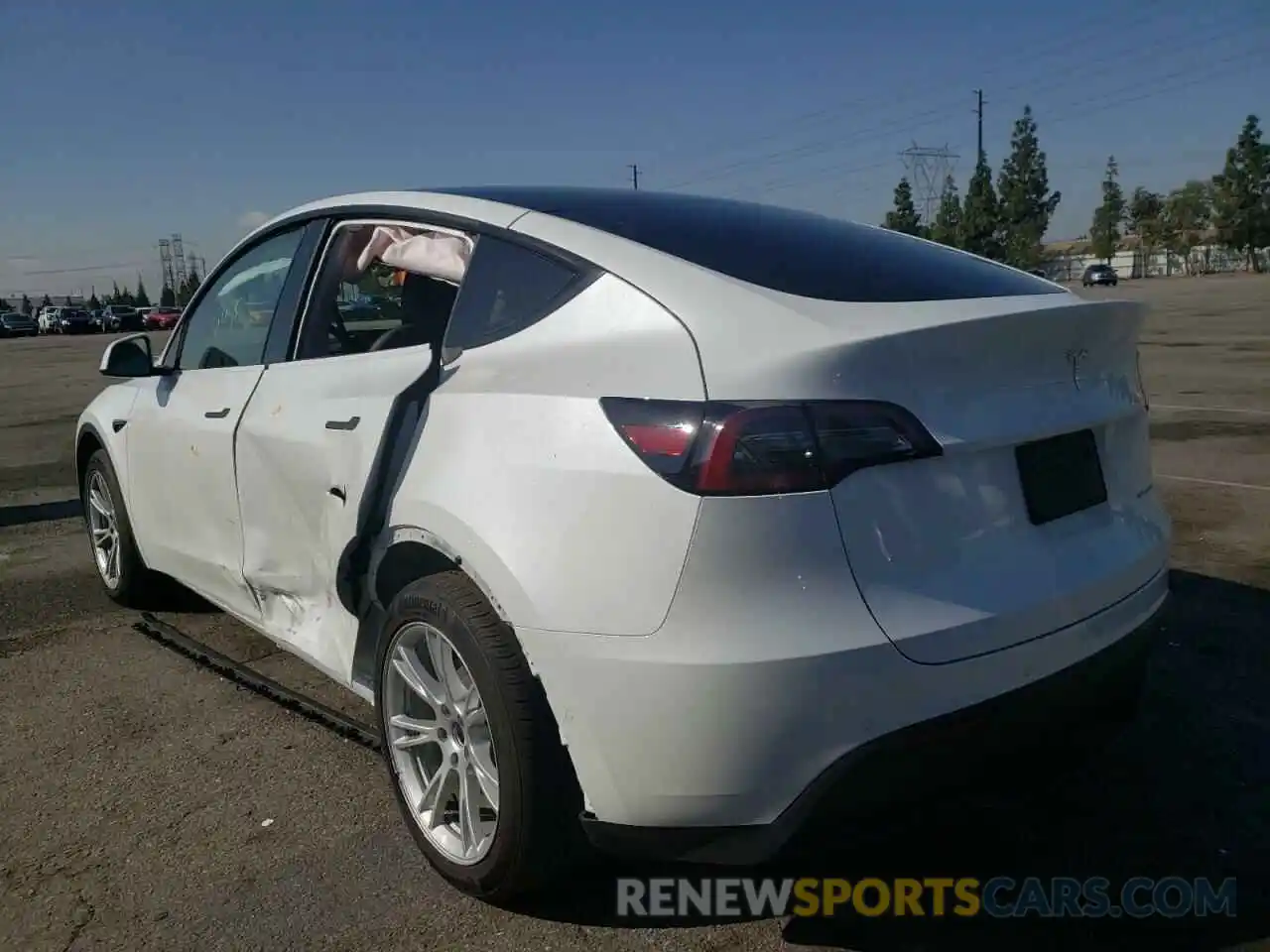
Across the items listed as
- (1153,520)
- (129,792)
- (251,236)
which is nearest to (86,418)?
(251,236)

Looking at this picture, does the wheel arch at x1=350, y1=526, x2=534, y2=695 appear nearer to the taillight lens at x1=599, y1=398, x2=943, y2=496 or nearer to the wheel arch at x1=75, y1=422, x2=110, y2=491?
the taillight lens at x1=599, y1=398, x2=943, y2=496

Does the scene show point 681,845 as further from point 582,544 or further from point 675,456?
point 675,456

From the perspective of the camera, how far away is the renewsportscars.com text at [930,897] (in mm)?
2521

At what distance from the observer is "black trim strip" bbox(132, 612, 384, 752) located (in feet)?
11.7

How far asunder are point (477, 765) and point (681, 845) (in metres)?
0.60

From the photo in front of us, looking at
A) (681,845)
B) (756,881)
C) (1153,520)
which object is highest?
(1153,520)

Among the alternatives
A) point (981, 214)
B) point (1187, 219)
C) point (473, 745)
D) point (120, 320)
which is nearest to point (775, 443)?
point (473, 745)

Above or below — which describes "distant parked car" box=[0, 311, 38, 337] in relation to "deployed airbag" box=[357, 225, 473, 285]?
below

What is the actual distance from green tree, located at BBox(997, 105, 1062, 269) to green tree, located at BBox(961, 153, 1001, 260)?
229 cm

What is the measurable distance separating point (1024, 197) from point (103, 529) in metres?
87.0

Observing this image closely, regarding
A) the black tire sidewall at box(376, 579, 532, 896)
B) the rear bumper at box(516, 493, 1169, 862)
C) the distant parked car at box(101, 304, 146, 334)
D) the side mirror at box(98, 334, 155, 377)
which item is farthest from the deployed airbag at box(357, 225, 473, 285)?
the distant parked car at box(101, 304, 146, 334)

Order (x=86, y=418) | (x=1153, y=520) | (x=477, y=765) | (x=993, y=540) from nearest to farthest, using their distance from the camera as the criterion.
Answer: (x=993, y=540) → (x=477, y=765) → (x=1153, y=520) → (x=86, y=418)

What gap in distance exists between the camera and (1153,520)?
108 inches

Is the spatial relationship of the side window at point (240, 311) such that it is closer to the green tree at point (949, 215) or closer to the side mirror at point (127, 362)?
the side mirror at point (127, 362)
